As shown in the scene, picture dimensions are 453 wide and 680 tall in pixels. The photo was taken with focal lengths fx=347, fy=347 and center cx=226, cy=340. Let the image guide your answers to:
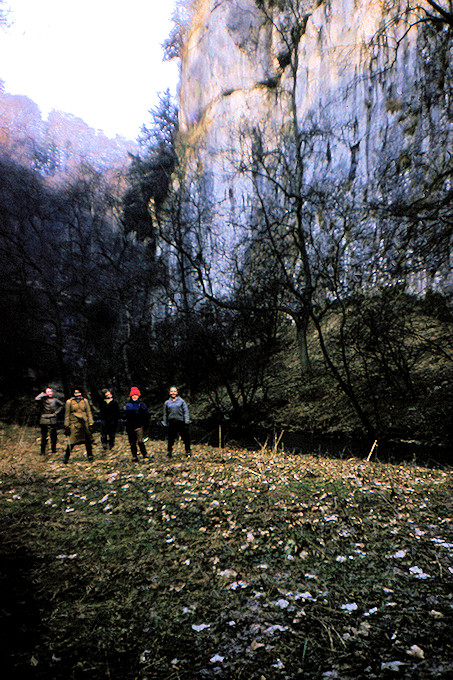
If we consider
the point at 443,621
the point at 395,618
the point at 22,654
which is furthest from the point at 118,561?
the point at 443,621

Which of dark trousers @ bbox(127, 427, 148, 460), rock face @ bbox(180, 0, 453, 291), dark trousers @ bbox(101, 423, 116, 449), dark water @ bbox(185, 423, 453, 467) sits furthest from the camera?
rock face @ bbox(180, 0, 453, 291)

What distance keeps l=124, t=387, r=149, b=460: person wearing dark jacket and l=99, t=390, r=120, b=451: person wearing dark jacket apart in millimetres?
1917

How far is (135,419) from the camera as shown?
1032cm

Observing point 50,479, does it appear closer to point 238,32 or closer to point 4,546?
point 4,546

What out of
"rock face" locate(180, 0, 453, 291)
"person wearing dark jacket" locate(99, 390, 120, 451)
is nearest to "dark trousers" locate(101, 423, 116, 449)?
"person wearing dark jacket" locate(99, 390, 120, 451)

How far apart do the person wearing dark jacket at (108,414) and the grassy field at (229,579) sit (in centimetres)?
417

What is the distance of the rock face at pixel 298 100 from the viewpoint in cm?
2075

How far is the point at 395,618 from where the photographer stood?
3250 millimetres

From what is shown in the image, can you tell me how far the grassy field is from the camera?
9.45ft

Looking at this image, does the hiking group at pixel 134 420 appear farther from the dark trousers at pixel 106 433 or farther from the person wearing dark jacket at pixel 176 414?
the dark trousers at pixel 106 433

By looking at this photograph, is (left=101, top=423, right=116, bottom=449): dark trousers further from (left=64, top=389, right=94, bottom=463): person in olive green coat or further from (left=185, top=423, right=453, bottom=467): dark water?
(left=185, top=423, right=453, bottom=467): dark water

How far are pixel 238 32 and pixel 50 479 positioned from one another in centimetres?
4327

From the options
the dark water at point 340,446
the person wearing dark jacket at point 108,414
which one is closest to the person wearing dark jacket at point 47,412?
the person wearing dark jacket at point 108,414

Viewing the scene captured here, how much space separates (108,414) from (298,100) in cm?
3022
